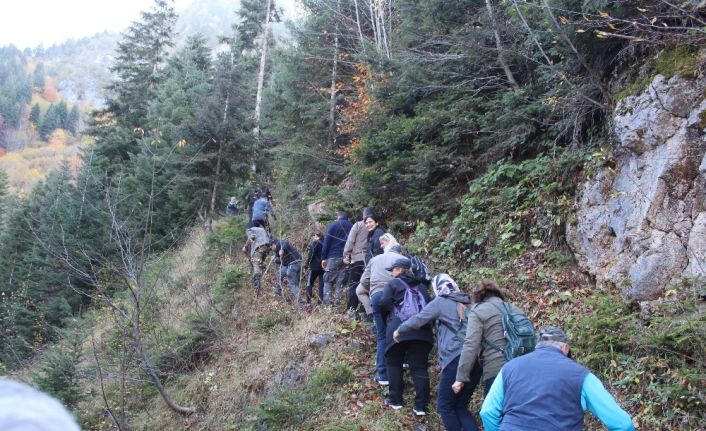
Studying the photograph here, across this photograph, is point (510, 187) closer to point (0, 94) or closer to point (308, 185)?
point (308, 185)

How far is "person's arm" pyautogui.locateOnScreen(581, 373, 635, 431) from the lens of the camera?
3.29m

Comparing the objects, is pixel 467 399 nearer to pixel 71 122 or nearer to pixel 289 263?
pixel 289 263

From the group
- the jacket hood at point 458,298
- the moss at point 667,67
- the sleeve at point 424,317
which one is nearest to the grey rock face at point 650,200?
the moss at point 667,67

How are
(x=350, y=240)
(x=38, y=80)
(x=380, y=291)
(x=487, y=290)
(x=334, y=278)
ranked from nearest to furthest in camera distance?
(x=487, y=290) → (x=380, y=291) → (x=350, y=240) → (x=334, y=278) → (x=38, y=80)

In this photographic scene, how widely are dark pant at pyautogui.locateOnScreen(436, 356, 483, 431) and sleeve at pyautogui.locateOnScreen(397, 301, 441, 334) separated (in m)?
0.54

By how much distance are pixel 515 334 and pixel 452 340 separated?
37.3 inches

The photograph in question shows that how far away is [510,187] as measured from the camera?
885cm

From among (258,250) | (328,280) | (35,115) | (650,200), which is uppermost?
(35,115)

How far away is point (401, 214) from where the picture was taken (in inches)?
457

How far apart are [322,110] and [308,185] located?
264 centimetres

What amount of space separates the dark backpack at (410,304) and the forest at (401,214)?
1381 mm

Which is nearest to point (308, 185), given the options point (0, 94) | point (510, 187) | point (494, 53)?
point (494, 53)

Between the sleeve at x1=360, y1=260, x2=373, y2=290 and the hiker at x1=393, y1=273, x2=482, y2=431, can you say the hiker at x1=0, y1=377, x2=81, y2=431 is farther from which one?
the sleeve at x1=360, y1=260, x2=373, y2=290

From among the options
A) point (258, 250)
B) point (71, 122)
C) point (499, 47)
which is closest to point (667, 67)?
point (499, 47)
